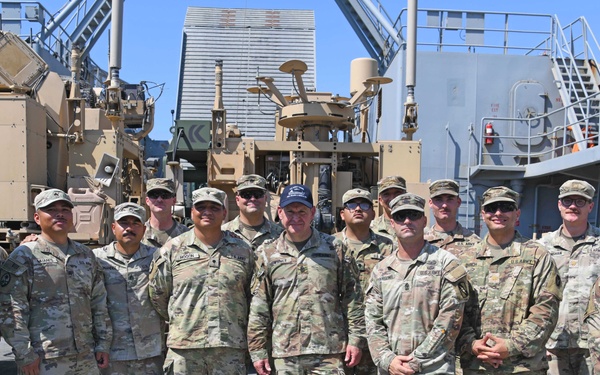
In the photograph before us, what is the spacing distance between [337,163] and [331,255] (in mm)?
3874

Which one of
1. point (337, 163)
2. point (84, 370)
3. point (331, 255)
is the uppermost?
point (337, 163)

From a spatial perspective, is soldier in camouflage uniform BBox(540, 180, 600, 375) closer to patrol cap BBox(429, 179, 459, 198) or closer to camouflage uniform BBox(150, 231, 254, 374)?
patrol cap BBox(429, 179, 459, 198)

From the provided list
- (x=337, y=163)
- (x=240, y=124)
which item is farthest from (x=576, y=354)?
(x=240, y=124)

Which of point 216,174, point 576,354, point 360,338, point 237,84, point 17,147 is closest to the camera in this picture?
point 360,338

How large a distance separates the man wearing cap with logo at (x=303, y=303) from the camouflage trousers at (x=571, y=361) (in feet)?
4.48

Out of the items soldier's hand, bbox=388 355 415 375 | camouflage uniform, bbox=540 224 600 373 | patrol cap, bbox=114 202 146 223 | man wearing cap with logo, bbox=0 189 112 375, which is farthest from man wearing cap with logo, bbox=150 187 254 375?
camouflage uniform, bbox=540 224 600 373

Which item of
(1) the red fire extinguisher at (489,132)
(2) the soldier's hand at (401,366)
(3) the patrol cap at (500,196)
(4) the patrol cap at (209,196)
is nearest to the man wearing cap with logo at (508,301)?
(3) the patrol cap at (500,196)

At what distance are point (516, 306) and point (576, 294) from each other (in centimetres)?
83

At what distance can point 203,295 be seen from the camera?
3.56m

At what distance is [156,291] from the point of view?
11.9ft

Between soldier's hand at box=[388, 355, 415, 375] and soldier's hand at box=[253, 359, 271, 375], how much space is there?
660 millimetres

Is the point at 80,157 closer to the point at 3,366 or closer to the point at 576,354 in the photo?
the point at 3,366

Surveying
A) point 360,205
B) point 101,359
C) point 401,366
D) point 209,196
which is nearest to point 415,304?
point 401,366

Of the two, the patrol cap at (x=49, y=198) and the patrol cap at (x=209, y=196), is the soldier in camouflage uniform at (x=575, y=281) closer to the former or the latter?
the patrol cap at (x=209, y=196)
